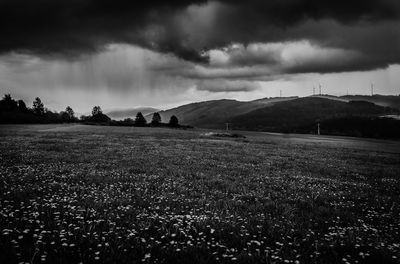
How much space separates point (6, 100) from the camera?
6452 inches

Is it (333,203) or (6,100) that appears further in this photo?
(6,100)

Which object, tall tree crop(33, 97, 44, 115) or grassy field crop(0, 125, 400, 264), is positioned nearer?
grassy field crop(0, 125, 400, 264)

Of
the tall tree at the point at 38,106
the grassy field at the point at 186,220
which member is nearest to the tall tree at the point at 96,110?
the tall tree at the point at 38,106

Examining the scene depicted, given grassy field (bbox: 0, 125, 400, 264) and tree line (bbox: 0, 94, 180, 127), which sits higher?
tree line (bbox: 0, 94, 180, 127)

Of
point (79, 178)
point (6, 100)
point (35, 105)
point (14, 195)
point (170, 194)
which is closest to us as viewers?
point (14, 195)

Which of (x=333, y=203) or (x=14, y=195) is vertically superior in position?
(x=14, y=195)

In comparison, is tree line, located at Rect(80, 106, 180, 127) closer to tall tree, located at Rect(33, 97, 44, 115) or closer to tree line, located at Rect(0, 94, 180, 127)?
tree line, located at Rect(0, 94, 180, 127)

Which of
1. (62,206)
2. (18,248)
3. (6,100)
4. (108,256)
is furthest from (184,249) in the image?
(6,100)

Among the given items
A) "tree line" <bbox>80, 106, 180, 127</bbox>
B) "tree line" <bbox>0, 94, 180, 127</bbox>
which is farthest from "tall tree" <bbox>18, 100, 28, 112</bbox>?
"tree line" <bbox>80, 106, 180, 127</bbox>

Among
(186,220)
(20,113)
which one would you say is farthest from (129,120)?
(186,220)

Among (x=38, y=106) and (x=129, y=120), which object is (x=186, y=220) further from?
(x=38, y=106)

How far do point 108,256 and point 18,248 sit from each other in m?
1.95

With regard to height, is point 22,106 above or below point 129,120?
above

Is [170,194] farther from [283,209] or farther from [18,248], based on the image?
[18,248]
